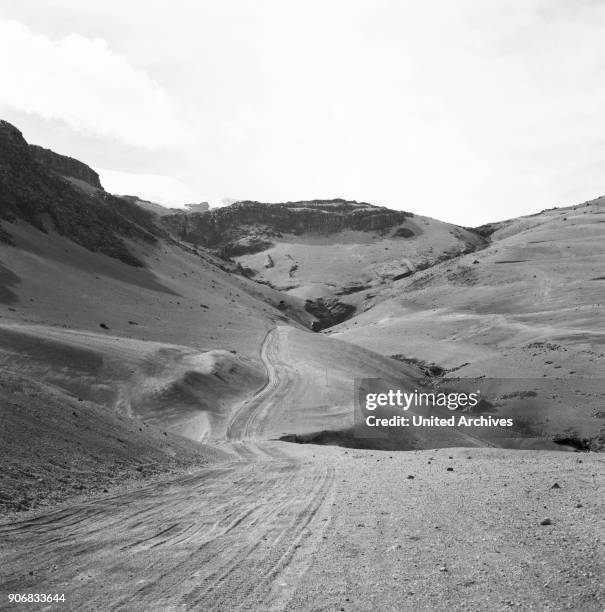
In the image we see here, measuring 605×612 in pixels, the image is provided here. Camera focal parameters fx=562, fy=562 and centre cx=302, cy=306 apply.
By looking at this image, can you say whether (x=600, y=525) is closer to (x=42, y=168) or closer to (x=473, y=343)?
(x=473, y=343)

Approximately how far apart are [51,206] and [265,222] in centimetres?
10329

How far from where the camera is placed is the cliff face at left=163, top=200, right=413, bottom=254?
556ft

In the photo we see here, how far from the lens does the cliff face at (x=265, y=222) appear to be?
16938cm

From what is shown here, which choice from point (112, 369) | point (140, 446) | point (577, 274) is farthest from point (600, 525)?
point (577, 274)

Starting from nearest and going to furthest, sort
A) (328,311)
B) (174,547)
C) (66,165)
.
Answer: (174,547) → (328,311) → (66,165)

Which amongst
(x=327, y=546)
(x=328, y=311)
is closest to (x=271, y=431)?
(x=327, y=546)

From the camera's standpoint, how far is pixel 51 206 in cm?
7869

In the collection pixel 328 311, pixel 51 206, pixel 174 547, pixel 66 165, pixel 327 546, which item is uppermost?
pixel 66 165

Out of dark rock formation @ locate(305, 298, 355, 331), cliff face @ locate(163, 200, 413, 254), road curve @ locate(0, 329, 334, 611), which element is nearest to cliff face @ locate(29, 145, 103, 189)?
cliff face @ locate(163, 200, 413, 254)

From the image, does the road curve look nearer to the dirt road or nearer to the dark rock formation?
the dirt road

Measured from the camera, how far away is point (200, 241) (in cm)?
16900

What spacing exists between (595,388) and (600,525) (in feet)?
124

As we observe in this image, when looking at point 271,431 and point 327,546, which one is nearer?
point 327,546

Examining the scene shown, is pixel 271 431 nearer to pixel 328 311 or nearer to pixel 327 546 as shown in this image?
pixel 327 546
